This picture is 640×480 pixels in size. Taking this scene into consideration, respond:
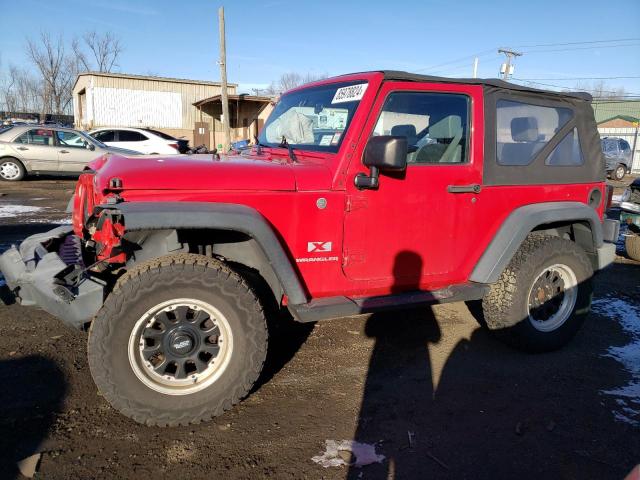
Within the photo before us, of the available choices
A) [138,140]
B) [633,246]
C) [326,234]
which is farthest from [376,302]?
[138,140]

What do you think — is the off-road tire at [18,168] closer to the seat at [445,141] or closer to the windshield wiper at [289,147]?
the windshield wiper at [289,147]

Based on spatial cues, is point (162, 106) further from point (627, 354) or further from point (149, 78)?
point (627, 354)

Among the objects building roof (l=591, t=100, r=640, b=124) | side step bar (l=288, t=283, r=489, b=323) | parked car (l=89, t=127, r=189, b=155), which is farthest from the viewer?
building roof (l=591, t=100, r=640, b=124)

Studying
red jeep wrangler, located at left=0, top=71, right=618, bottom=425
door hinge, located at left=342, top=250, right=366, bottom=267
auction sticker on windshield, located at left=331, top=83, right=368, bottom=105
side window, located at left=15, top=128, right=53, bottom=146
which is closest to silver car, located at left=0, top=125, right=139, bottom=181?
side window, located at left=15, top=128, right=53, bottom=146

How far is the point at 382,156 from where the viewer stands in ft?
9.51

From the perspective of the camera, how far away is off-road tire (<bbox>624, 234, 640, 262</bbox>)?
704cm

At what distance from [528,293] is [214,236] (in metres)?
2.50

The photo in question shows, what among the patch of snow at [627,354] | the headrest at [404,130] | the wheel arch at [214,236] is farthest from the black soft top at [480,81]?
the patch of snow at [627,354]

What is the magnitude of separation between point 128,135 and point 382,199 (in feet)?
50.9

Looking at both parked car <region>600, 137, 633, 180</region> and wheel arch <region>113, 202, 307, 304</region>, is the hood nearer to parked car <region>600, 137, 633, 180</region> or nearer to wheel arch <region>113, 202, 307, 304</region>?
wheel arch <region>113, 202, 307, 304</region>

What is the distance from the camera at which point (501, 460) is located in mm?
2617

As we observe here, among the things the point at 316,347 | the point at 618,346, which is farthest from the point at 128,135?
the point at 618,346

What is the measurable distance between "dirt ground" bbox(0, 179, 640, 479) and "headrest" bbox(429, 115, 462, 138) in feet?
5.78

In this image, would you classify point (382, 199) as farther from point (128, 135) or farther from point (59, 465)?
point (128, 135)
